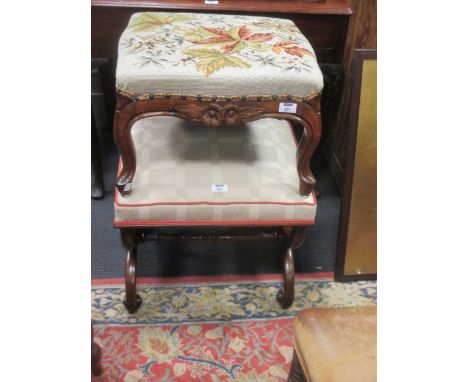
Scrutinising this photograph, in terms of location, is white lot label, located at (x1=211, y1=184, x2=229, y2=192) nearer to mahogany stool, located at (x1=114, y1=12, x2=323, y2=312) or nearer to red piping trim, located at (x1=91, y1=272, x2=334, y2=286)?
mahogany stool, located at (x1=114, y1=12, x2=323, y2=312)

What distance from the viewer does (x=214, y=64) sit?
113 centimetres

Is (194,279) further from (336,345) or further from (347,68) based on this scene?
(347,68)

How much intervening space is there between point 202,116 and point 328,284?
78cm

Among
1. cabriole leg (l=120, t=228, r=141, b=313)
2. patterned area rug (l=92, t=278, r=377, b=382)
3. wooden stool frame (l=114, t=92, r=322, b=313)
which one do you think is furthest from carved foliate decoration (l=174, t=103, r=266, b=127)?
patterned area rug (l=92, t=278, r=377, b=382)

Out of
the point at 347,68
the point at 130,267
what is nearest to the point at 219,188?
the point at 130,267

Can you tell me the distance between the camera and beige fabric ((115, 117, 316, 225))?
1264mm

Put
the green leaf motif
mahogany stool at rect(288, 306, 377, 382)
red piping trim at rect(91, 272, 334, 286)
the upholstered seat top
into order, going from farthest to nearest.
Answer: red piping trim at rect(91, 272, 334, 286) < the green leaf motif < the upholstered seat top < mahogany stool at rect(288, 306, 377, 382)

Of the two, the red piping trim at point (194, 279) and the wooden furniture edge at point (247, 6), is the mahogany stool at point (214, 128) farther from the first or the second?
the wooden furniture edge at point (247, 6)

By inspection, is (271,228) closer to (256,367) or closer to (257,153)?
(257,153)

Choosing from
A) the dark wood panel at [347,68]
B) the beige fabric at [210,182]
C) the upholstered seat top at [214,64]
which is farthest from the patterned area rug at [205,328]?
the upholstered seat top at [214,64]

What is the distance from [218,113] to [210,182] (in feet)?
0.70

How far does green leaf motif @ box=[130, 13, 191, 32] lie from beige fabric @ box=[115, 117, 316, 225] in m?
0.28
